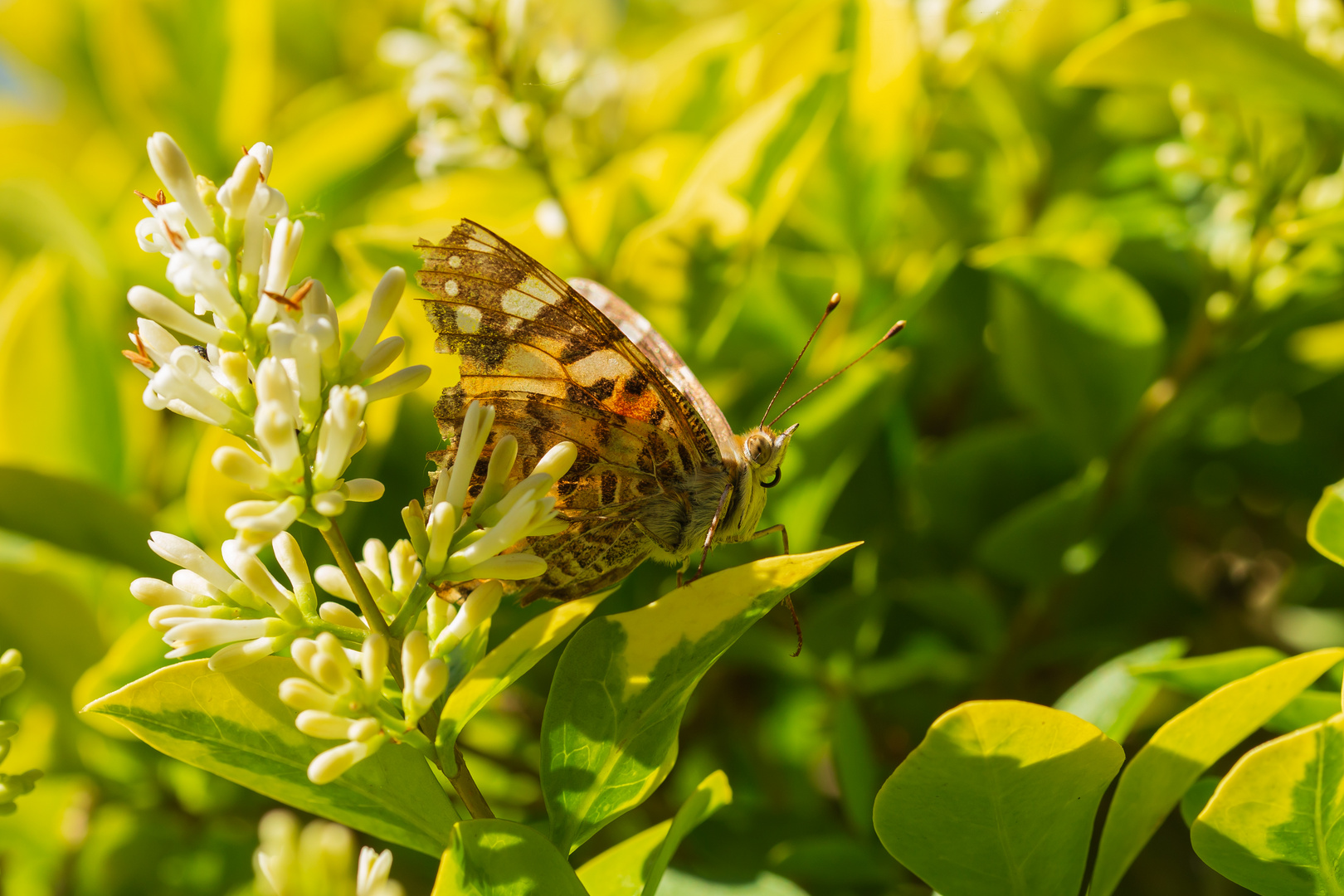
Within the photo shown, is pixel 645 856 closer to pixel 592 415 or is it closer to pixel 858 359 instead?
pixel 592 415

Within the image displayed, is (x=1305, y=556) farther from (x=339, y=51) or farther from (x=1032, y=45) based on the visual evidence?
(x=339, y=51)

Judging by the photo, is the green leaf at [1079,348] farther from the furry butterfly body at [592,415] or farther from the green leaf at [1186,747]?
the green leaf at [1186,747]

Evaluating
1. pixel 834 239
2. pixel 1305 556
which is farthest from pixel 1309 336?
pixel 834 239

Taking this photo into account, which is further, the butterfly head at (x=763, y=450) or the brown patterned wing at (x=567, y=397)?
the butterfly head at (x=763, y=450)

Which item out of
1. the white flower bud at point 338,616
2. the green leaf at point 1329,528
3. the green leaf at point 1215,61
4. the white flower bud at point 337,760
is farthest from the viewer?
the green leaf at point 1215,61

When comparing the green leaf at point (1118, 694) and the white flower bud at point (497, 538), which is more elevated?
the white flower bud at point (497, 538)

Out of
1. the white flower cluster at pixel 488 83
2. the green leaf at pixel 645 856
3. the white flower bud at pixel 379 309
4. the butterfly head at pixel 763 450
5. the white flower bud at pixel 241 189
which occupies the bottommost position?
the green leaf at pixel 645 856

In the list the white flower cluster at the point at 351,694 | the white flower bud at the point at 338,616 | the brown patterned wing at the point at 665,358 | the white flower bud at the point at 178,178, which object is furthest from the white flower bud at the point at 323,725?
the brown patterned wing at the point at 665,358

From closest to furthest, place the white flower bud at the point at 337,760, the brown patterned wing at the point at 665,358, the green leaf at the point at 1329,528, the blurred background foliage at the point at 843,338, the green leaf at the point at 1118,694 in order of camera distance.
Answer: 1. the white flower bud at the point at 337,760
2. the green leaf at the point at 1329,528
3. the green leaf at the point at 1118,694
4. the brown patterned wing at the point at 665,358
5. the blurred background foliage at the point at 843,338
